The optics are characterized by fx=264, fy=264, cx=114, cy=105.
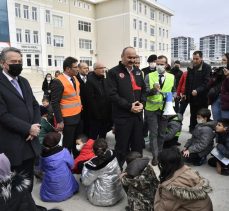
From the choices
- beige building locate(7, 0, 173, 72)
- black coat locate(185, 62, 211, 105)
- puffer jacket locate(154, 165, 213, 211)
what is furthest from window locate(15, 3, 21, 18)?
puffer jacket locate(154, 165, 213, 211)

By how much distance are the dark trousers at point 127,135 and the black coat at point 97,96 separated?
99 cm

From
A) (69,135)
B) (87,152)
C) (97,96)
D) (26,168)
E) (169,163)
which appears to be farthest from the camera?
Answer: (97,96)

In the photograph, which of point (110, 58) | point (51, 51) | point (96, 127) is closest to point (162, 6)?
point (110, 58)

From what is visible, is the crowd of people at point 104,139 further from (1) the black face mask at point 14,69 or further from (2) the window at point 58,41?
(2) the window at point 58,41

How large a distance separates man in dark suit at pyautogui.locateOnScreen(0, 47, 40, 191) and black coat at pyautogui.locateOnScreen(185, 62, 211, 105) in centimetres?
405

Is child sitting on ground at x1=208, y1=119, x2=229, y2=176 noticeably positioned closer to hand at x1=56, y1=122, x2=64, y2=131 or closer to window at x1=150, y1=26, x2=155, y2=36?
hand at x1=56, y1=122, x2=64, y2=131

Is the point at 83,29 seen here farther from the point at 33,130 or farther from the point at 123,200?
the point at 33,130

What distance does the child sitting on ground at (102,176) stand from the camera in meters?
3.29

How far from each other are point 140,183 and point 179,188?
0.70 m

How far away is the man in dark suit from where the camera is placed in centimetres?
278

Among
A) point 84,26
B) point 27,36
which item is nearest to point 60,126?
point 27,36

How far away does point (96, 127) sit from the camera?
16.6ft

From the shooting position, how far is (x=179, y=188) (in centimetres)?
225

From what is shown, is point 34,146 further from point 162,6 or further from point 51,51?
point 162,6
